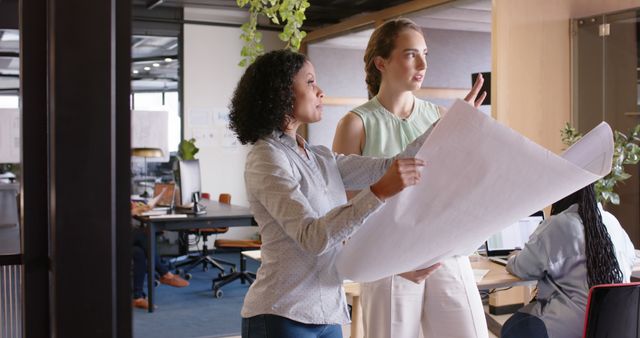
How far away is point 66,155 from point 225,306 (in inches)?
231

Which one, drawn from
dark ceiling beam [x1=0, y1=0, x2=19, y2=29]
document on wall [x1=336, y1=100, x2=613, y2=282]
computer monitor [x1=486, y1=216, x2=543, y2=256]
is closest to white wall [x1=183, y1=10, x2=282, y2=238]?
computer monitor [x1=486, y1=216, x2=543, y2=256]

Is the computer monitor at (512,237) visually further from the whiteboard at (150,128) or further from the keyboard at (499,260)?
the whiteboard at (150,128)

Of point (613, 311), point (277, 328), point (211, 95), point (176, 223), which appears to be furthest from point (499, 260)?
point (211, 95)

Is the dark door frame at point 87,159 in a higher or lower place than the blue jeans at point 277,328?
higher

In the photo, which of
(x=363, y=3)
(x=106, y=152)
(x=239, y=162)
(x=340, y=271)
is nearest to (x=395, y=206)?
(x=340, y=271)

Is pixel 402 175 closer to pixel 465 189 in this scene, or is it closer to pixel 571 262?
pixel 465 189

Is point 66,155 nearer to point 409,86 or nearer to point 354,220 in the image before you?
point 354,220

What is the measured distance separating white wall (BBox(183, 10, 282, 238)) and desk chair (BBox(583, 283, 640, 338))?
24.4 feet

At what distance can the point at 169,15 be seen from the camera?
9.78 m

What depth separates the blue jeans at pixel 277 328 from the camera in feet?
5.71

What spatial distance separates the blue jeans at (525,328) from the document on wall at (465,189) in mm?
1630

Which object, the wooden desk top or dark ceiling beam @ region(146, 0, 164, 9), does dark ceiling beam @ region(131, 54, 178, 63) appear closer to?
dark ceiling beam @ region(146, 0, 164, 9)

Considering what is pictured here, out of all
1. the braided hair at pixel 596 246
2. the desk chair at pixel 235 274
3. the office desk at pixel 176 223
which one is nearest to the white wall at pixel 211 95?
the desk chair at pixel 235 274

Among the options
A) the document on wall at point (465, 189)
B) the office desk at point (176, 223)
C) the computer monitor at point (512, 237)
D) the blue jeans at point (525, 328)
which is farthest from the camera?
the office desk at point (176, 223)
